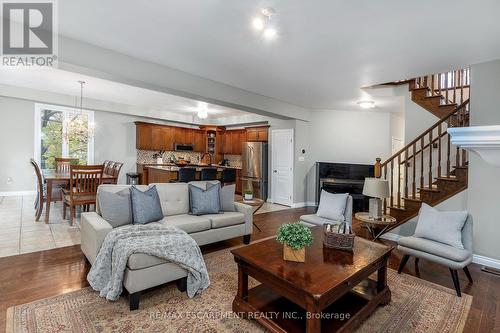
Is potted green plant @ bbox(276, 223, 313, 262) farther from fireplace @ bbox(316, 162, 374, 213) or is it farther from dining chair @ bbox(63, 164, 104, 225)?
fireplace @ bbox(316, 162, 374, 213)

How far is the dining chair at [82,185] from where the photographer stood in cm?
430

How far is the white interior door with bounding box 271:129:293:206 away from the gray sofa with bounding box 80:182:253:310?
319 cm

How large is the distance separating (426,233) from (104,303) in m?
3.44

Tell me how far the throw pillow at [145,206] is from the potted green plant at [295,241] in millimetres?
1815

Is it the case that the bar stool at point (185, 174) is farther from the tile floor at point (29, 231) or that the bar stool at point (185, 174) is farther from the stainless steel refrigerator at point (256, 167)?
the tile floor at point (29, 231)

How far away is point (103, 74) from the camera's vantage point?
344 cm

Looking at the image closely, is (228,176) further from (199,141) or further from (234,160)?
(199,141)

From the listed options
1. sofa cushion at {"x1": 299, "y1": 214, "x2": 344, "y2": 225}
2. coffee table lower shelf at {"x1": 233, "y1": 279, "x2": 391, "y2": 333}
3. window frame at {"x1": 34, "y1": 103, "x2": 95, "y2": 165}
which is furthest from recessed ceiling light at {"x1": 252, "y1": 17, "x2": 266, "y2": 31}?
window frame at {"x1": 34, "y1": 103, "x2": 95, "y2": 165}

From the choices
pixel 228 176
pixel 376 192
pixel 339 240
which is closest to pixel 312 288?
pixel 339 240

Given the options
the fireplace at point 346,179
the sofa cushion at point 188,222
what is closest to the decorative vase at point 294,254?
the sofa cushion at point 188,222

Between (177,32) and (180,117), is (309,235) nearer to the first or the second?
(177,32)

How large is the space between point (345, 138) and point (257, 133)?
103 inches

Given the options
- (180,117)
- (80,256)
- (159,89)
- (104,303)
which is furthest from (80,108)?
(104,303)

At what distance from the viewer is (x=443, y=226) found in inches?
Answer: 110
